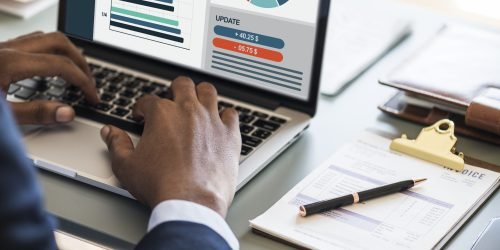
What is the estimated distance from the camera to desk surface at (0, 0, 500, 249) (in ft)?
3.24

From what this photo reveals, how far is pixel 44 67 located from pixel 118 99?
0.11 meters

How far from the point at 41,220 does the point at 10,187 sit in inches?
2.2

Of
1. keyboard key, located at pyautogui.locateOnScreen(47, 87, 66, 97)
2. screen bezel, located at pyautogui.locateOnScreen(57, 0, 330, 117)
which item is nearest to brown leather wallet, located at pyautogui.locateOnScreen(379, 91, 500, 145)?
screen bezel, located at pyautogui.locateOnScreen(57, 0, 330, 117)

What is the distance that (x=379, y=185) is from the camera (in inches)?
41.6

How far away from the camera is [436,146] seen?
3.72 ft

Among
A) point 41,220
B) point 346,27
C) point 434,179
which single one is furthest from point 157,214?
point 346,27

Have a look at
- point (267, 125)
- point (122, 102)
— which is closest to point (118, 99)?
point (122, 102)

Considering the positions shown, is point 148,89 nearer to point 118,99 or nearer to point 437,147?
point 118,99

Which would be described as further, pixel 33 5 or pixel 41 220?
pixel 33 5

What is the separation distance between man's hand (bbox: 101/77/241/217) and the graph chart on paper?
0.11 m

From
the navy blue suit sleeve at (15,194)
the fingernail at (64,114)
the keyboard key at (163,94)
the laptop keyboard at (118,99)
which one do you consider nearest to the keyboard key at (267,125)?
the laptop keyboard at (118,99)

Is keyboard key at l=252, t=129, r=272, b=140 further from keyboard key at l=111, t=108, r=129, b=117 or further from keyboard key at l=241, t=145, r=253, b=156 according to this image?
keyboard key at l=111, t=108, r=129, b=117

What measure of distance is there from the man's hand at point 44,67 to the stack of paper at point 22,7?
0.26 metres

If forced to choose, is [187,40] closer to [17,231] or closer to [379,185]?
[379,185]
